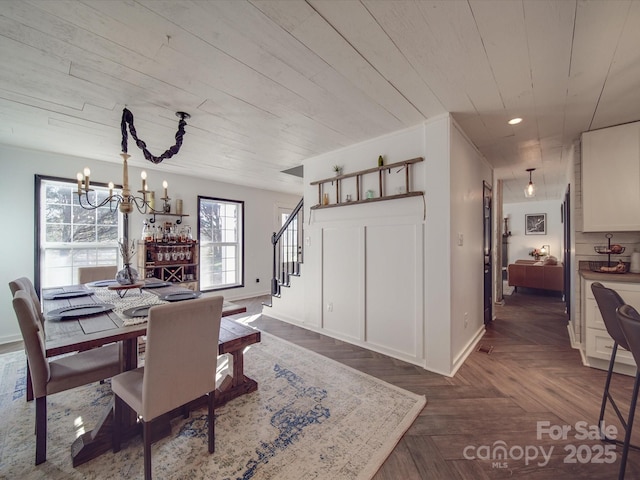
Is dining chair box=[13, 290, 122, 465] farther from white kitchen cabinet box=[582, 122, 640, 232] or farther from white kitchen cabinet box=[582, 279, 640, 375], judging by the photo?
white kitchen cabinet box=[582, 122, 640, 232]

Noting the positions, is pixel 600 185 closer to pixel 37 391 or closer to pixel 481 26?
pixel 481 26

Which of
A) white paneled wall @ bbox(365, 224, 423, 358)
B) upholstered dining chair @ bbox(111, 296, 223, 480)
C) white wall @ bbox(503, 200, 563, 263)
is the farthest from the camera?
white wall @ bbox(503, 200, 563, 263)

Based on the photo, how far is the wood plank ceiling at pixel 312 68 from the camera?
1.37m

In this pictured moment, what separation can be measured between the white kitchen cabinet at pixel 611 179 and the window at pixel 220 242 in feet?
17.5

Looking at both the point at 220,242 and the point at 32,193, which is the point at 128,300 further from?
the point at 220,242

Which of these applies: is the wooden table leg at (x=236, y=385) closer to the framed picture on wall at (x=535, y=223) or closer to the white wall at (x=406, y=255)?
the white wall at (x=406, y=255)

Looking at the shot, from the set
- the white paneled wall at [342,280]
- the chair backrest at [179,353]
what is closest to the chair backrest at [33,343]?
the chair backrest at [179,353]

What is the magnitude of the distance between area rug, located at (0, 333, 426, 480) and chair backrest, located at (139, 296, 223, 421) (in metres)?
0.42

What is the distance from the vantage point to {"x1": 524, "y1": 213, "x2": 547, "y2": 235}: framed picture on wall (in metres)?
7.87

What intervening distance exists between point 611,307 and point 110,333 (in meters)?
2.90

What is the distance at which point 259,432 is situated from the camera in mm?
1783

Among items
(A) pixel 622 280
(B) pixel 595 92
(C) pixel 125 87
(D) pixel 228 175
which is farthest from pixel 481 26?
(D) pixel 228 175

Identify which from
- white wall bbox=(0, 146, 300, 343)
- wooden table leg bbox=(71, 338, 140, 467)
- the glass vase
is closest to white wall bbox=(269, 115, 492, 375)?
the glass vase

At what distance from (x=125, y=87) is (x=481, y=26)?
2407 millimetres
